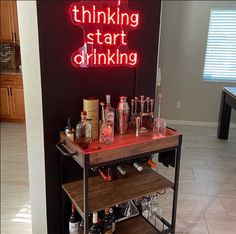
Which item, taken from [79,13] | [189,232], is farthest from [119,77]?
[189,232]

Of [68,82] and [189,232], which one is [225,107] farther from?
[68,82]

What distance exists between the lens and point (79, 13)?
1575 millimetres

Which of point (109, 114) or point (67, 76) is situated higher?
point (67, 76)

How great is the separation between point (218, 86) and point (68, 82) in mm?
3886

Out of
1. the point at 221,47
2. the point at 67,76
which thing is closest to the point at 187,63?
the point at 221,47

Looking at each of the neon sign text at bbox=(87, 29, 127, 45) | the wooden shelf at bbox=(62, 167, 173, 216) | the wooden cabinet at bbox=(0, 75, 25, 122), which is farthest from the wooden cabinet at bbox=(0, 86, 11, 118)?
the neon sign text at bbox=(87, 29, 127, 45)

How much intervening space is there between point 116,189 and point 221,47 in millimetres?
3906

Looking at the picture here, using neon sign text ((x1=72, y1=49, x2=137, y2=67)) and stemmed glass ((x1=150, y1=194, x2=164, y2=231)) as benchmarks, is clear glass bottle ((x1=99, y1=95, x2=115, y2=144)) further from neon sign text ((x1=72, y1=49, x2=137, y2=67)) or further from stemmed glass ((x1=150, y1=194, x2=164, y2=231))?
stemmed glass ((x1=150, y1=194, x2=164, y2=231))

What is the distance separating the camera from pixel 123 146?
5.15ft

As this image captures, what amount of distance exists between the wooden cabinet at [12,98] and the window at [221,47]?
335 centimetres

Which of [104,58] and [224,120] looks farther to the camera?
[224,120]

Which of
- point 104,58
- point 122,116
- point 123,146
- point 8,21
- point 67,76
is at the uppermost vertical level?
point 8,21

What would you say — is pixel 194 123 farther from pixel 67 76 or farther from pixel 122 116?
pixel 67 76

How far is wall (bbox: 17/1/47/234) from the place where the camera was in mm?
1511
